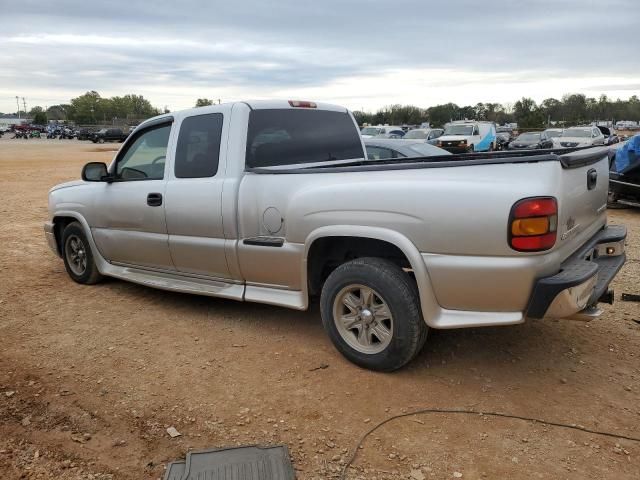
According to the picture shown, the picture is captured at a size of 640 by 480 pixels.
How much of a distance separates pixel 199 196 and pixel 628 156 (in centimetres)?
859

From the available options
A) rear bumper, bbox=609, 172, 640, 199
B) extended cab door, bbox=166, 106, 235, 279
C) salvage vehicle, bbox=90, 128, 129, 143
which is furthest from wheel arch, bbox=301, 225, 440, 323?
salvage vehicle, bbox=90, 128, 129, 143

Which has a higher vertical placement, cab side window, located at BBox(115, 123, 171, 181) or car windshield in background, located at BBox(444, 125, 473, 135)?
cab side window, located at BBox(115, 123, 171, 181)

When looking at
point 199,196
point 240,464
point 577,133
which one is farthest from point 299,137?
point 577,133

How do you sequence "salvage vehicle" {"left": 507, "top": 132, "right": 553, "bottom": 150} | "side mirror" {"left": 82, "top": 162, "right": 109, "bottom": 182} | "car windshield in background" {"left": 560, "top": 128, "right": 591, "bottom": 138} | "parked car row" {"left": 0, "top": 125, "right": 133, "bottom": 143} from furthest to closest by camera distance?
1. "parked car row" {"left": 0, "top": 125, "right": 133, "bottom": 143}
2. "salvage vehicle" {"left": 507, "top": 132, "right": 553, "bottom": 150}
3. "car windshield in background" {"left": 560, "top": 128, "right": 591, "bottom": 138}
4. "side mirror" {"left": 82, "top": 162, "right": 109, "bottom": 182}

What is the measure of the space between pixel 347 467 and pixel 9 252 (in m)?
6.53

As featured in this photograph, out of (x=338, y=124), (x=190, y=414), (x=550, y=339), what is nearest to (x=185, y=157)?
(x=338, y=124)

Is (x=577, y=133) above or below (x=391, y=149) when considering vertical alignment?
below

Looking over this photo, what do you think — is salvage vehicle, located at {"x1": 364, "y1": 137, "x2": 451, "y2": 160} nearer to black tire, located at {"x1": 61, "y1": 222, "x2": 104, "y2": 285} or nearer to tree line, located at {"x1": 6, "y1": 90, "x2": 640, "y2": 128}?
black tire, located at {"x1": 61, "y1": 222, "x2": 104, "y2": 285}

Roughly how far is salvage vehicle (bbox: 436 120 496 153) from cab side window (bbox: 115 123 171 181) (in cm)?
1892

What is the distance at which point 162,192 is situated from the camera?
490 cm

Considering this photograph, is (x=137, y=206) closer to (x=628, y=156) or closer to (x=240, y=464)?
(x=240, y=464)

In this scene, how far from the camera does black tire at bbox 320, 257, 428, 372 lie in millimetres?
3557

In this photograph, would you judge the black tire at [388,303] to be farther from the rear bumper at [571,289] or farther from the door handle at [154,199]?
the door handle at [154,199]

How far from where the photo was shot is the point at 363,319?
150 inches
